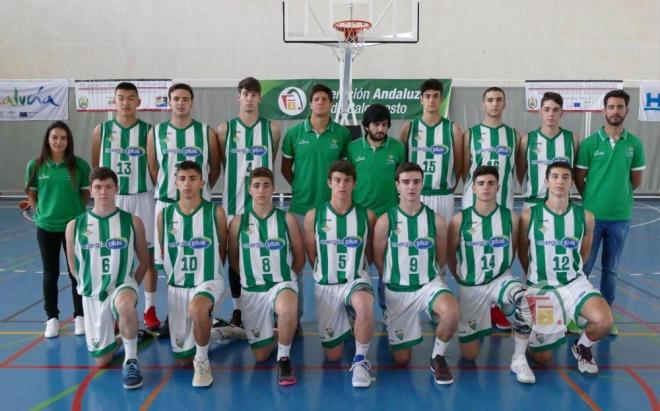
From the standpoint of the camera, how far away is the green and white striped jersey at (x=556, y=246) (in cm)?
401

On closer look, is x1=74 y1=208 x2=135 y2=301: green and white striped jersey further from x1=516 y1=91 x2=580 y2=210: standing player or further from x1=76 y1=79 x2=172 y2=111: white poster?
x1=76 y1=79 x2=172 y2=111: white poster

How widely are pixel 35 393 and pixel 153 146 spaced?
2035 millimetres

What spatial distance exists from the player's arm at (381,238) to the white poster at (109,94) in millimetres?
8546

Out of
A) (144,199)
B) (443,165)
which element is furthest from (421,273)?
(144,199)

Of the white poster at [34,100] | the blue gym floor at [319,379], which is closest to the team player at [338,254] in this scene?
the blue gym floor at [319,379]

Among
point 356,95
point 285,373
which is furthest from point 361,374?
point 356,95

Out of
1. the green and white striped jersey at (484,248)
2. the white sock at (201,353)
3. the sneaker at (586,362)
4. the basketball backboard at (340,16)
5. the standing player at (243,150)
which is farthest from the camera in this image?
the basketball backboard at (340,16)

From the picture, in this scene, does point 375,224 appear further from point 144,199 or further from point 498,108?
point 144,199

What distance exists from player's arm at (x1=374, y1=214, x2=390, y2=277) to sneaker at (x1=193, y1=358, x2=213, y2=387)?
140 centimetres

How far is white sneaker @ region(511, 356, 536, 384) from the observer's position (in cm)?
369

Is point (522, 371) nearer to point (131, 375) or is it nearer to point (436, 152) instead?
point (436, 152)

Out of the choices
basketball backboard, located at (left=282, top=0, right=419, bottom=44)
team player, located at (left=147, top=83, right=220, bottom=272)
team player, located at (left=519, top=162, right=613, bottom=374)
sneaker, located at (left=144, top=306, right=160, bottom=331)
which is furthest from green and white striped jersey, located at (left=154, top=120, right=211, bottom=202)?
basketball backboard, located at (left=282, top=0, right=419, bottom=44)

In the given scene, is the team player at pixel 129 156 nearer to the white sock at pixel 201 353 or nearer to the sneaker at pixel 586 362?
the white sock at pixel 201 353

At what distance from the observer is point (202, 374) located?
3.68 m
